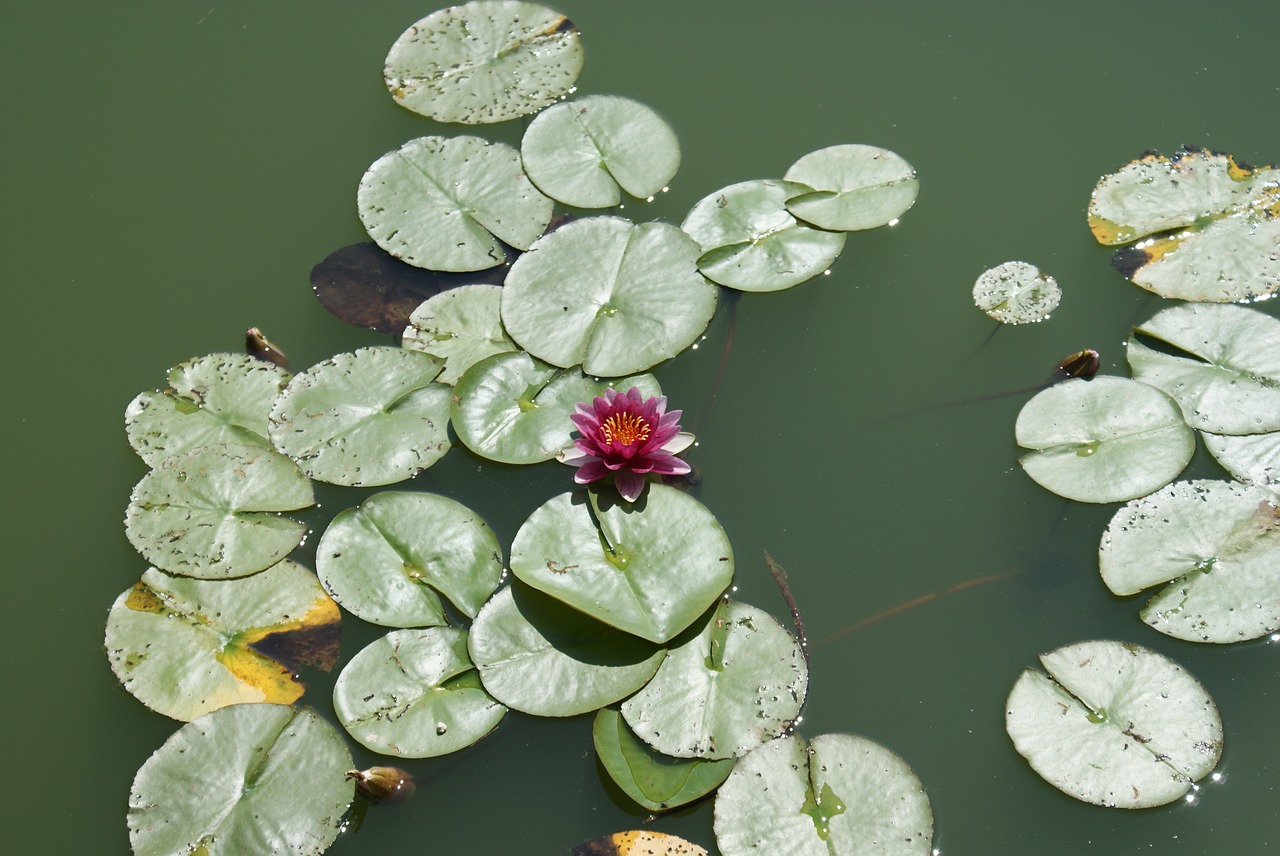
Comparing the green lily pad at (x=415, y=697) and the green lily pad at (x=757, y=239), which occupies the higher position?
the green lily pad at (x=757, y=239)

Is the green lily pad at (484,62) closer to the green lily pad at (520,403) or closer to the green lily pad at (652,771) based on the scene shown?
the green lily pad at (520,403)

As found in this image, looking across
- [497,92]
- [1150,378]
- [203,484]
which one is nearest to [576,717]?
[203,484]

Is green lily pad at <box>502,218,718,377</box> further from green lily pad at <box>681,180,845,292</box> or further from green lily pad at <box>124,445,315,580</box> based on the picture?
green lily pad at <box>124,445,315,580</box>

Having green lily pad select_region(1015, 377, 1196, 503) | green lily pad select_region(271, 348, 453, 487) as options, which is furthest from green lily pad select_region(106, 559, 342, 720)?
green lily pad select_region(1015, 377, 1196, 503)

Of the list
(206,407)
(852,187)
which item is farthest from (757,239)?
(206,407)

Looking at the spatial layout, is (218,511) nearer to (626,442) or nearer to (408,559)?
(408,559)

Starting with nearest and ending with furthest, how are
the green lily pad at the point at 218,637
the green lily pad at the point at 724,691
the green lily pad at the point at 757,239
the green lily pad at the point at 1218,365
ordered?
the green lily pad at the point at 724,691 → the green lily pad at the point at 218,637 → the green lily pad at the point at 1218,365 → the green lily pad at the point at 757,239

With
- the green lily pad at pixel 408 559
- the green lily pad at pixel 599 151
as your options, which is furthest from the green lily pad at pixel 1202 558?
the green lily pad at pixel 599 151
